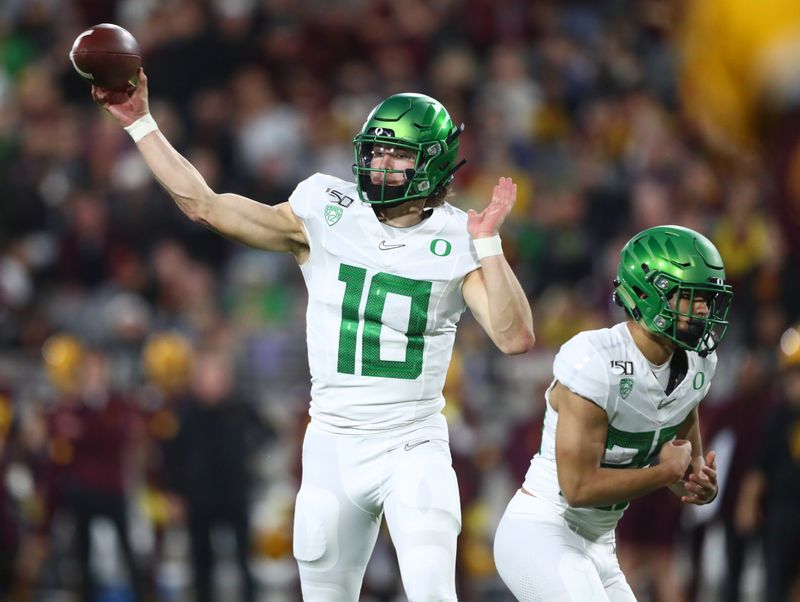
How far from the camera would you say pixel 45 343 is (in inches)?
375

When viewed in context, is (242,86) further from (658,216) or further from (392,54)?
(658,216)

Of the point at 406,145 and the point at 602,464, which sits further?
the point at 406,145

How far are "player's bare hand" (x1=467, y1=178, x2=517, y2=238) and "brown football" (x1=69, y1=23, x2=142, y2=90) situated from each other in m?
1.18

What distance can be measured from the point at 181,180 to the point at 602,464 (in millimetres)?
1530

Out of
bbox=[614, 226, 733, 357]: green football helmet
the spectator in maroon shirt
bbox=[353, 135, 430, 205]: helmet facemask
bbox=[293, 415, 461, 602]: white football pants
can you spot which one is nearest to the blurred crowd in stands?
the spectator in maroon shirt

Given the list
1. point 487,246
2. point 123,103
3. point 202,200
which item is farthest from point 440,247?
point 123,103

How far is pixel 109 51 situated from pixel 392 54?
23.9ft

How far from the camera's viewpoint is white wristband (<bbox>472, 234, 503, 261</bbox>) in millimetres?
3725

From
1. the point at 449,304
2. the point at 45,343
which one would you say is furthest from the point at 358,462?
the point at 45,343

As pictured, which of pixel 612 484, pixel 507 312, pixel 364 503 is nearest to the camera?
pixel 612 484

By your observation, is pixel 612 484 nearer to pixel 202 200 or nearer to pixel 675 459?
pixel 675 459

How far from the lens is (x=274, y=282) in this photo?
388 inches

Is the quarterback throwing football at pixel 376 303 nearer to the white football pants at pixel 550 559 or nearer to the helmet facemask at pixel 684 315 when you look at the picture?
the white football pants at pixel 550 559

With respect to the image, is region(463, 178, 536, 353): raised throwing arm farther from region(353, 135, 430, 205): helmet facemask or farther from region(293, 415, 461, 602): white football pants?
region(293, 415, 461, 602): white football pants
